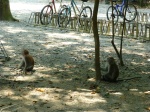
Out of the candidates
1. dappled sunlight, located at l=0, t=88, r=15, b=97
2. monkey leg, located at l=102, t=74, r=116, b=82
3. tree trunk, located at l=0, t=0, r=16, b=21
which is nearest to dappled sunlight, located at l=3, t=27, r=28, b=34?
tree trunk, located at l=0, t=0, r=16, b=21

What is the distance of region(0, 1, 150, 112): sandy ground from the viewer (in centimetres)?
598

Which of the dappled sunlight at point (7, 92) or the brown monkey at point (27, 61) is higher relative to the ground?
the brown monkey at point (27, 61)

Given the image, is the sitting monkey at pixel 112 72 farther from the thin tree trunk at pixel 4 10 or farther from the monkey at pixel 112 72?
the thin tree trunk at pixel 4 10

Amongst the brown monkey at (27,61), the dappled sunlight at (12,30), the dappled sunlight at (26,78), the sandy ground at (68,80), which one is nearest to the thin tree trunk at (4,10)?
the dappled sunlight at (12,30)

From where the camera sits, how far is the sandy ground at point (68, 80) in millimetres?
5980

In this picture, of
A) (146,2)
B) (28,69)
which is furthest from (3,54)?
(146,2)

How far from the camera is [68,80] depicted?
758 cm

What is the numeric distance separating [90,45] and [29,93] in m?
5.67

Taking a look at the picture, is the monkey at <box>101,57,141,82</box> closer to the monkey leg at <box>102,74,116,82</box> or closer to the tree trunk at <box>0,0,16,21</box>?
the monkey leg at <box>102,74,116,82</box>

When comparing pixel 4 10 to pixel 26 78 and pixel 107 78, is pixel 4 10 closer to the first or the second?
pixel 26 78

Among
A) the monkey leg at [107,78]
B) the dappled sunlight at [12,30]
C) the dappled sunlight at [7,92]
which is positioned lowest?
the dappled sunlight at [12,30]

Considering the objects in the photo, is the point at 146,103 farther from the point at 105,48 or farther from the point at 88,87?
the point at 105,48

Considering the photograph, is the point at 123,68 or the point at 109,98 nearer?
the point at 109,98

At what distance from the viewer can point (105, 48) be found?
11.5 metres
